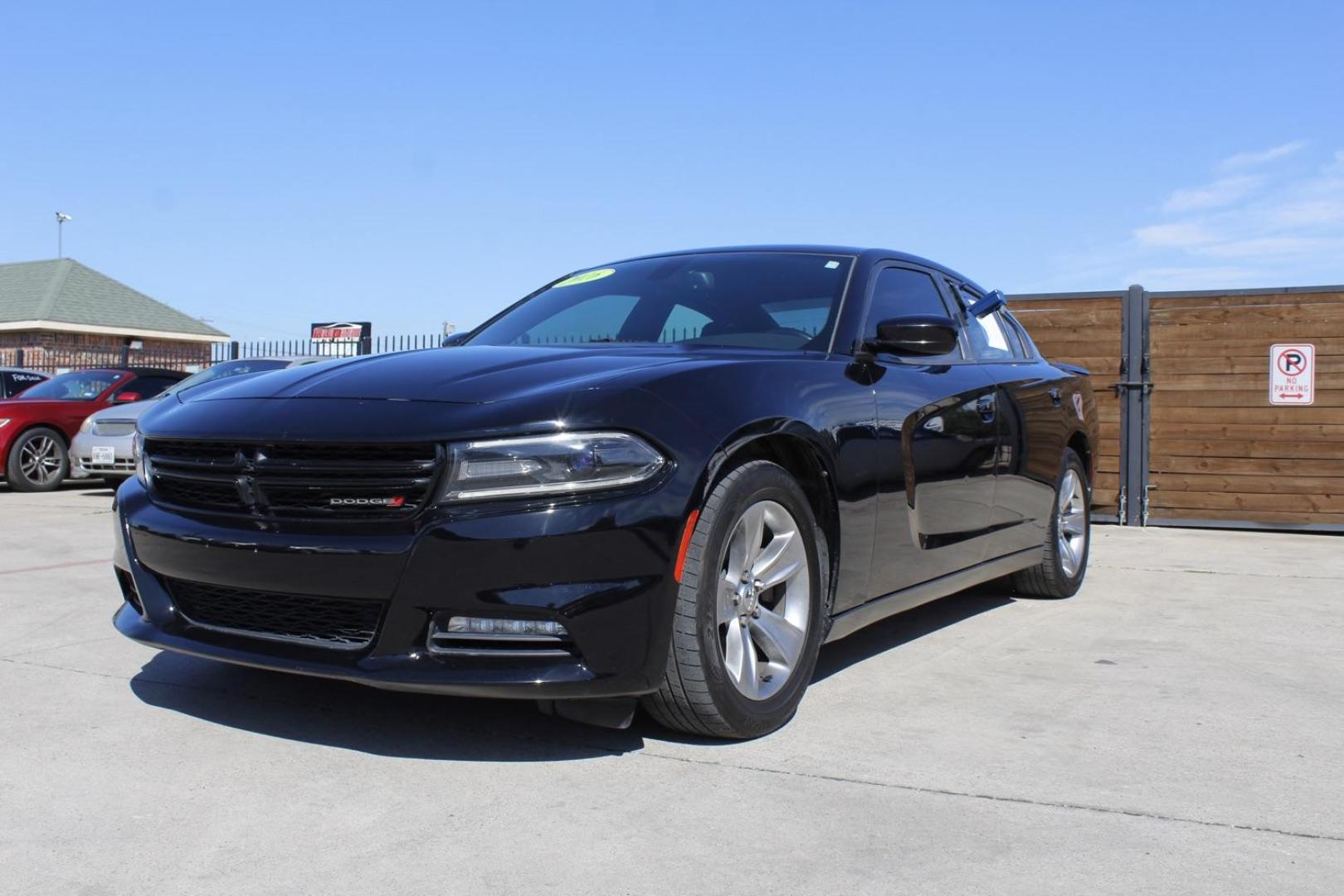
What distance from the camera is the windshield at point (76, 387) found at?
13.5 metres

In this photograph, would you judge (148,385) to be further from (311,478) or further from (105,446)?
(311,478)

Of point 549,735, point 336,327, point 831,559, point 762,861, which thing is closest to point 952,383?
point 831,559

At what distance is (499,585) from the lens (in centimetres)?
290

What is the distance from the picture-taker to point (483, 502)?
2939 mm

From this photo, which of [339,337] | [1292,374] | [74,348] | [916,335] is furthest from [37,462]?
[74,348]

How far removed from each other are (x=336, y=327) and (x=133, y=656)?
16.6m

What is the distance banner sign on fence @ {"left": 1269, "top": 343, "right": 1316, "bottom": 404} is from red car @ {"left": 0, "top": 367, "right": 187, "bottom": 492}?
36.8 ft

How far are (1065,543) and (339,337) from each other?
16057 millimetres

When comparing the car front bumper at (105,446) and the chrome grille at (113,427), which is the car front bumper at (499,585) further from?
the chrome grille at (113,427)

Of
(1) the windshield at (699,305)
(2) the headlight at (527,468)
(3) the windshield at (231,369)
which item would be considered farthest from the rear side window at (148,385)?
(2) the headlight at (527,468)

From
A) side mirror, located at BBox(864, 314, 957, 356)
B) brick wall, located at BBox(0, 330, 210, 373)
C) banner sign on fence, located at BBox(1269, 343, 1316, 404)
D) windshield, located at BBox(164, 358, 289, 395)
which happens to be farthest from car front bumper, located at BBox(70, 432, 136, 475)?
brick wall, located at BBox(0, 330, 210, 373)

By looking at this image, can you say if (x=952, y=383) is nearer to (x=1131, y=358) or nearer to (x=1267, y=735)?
(x=1267, y=735)

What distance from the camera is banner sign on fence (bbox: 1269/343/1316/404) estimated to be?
9.82 meters

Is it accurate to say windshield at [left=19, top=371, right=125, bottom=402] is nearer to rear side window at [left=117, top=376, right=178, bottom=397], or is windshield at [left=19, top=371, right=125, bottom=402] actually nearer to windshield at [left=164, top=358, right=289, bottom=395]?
rear side window at [left=117, top=376, right=178, bottom=397]
